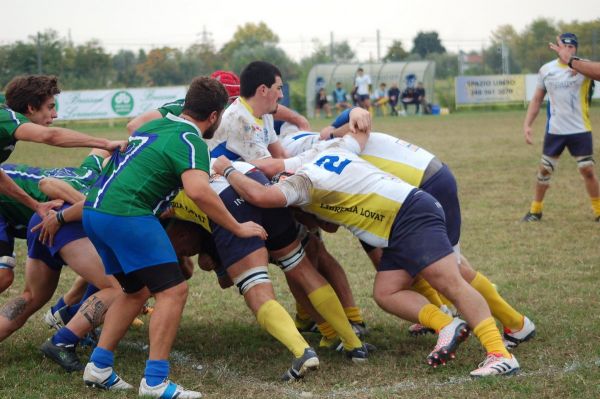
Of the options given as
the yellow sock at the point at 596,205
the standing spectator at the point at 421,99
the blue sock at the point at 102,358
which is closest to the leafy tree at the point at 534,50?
the standing spectator at the point at 421,99

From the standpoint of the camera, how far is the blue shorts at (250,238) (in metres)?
5.19

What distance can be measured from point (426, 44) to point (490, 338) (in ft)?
161

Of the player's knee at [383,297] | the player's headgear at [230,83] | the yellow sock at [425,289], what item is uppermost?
the player's headgear at [230,83]

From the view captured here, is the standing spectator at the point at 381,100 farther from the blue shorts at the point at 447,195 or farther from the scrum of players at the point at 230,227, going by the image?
the blue shorts at the point at 447,195

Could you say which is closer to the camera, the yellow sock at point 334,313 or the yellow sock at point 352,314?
the yellow sock at point 334,313

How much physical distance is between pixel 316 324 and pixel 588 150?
5723mm

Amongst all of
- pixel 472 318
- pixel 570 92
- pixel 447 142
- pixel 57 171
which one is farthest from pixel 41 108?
pixel 447 142

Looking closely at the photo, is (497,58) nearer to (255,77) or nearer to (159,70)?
(159,70)

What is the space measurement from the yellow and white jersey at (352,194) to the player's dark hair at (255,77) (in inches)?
39.7

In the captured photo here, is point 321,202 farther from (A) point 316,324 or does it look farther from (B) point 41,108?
(B) point 41,108

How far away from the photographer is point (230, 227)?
474 cm

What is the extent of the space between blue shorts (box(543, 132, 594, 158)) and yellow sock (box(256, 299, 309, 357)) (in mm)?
6467

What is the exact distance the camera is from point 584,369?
4.86 metres

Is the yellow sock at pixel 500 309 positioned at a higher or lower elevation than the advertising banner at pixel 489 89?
higher
